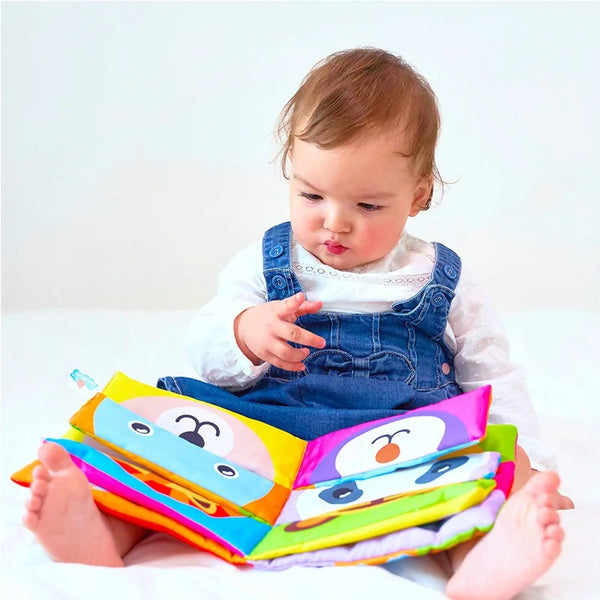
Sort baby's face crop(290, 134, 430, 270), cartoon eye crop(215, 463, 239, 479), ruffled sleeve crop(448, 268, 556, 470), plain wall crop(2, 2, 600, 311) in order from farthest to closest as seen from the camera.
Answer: plain wall crop(2, 2, 600, 311) → ruffled sleeve crop(448, 268, 556, 470) → baby's face crop(290, 134, 430, 270) → cartoon eye crop(215, 463, 239, 479)

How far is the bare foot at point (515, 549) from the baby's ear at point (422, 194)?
22.2 inches

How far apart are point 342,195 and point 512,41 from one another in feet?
5.44

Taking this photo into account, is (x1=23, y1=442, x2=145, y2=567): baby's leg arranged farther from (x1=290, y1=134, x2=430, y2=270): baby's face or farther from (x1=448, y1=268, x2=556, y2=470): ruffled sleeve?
(x1=448, y1=268, x2=556, y2=470): ruffled sleeve

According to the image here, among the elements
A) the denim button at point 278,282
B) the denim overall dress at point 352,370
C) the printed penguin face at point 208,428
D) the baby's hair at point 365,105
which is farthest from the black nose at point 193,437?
the baby's hair at point 365,105

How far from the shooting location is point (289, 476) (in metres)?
1.15

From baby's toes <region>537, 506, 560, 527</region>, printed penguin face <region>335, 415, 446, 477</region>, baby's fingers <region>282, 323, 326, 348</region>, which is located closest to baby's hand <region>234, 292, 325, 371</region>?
baby's fingers <region>282, 323, 326, 348</region>

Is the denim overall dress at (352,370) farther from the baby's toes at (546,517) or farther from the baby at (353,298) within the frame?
the baby's toes at (546,517)

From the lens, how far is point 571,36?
8.95ft

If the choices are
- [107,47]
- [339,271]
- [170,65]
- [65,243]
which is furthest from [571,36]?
[339,271]

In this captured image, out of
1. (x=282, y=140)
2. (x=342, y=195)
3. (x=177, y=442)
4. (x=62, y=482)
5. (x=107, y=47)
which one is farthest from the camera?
(x=107, y=47)

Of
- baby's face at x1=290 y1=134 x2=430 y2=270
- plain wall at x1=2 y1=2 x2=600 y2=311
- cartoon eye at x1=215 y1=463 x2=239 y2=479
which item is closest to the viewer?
cartoon eye at x1=215 y1=463 x2=239 y2=479

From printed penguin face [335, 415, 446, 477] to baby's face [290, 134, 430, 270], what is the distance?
272mm

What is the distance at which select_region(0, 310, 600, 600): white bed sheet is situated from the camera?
913 mm

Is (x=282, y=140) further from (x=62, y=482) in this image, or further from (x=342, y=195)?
(x=62, y=482)
